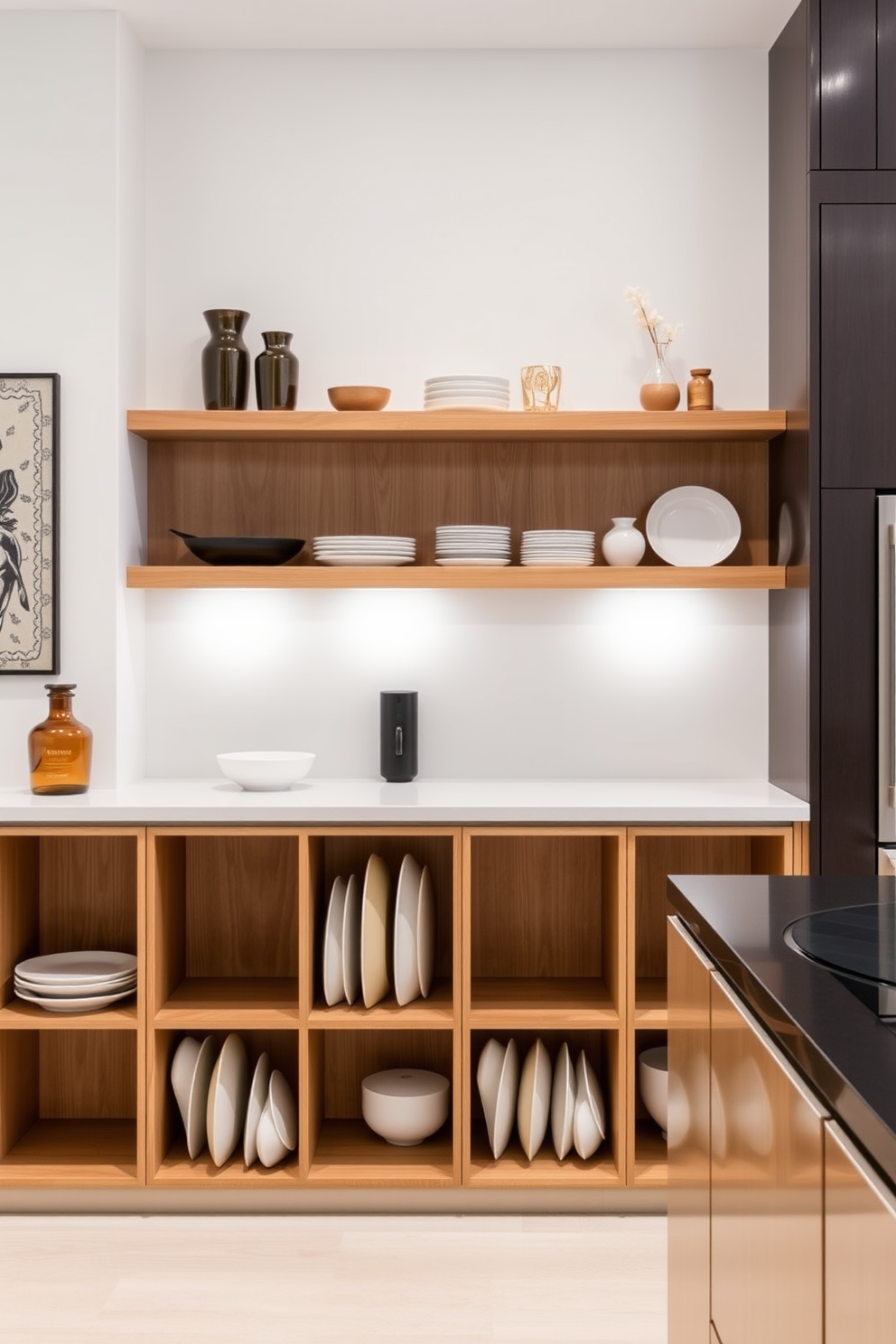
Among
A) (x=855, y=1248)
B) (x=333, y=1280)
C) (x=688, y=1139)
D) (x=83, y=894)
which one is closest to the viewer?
(x=855, y=1248)

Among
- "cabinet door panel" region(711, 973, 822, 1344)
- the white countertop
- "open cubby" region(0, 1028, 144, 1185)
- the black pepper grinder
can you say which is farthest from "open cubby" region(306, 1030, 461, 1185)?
"cabinet door panel" region(711, 973, 822, 1344)

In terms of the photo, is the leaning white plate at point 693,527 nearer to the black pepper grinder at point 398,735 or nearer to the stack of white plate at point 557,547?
the stack of white plate at point 557,547

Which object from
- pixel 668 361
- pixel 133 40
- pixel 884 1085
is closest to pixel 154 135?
pixel 133 40

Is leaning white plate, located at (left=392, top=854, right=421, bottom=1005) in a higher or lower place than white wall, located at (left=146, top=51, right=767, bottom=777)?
lower

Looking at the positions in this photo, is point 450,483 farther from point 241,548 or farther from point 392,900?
point 392,900

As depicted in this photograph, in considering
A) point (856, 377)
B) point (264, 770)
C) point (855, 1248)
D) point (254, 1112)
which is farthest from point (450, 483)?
point (855, 1248)

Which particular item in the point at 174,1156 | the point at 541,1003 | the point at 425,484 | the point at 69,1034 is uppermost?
the point at 425,484

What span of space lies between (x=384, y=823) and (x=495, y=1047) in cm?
62

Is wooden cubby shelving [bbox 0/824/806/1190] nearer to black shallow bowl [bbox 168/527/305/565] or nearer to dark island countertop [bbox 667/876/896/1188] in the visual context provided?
black shallow bowl [bbox 168/527/305/565]

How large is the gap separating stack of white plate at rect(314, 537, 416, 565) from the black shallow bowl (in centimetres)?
8

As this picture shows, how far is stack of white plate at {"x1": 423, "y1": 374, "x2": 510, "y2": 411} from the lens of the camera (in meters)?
2.84

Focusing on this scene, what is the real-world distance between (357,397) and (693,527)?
0.95 m

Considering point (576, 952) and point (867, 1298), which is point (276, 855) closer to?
point (576, 952)

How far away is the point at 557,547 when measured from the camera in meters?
2.87
